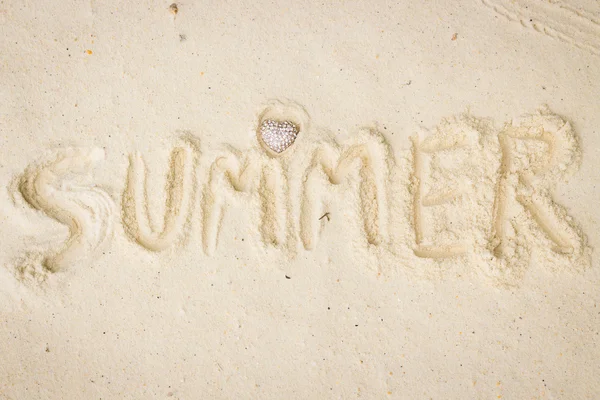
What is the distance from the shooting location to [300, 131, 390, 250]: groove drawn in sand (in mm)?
1772

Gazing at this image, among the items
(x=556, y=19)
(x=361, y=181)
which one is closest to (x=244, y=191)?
(x=361, y=181)

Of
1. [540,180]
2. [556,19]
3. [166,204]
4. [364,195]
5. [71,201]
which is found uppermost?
[556,19]

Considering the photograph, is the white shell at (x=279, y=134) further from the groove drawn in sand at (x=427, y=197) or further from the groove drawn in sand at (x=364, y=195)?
the groove drawn in sand at (x=427, y=197)

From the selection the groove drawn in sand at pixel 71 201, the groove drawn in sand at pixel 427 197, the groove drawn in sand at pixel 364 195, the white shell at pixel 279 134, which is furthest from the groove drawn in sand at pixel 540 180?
the groove drawn in sand at pixel 71 201

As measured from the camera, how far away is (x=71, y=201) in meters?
1.80

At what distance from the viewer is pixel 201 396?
1744mm

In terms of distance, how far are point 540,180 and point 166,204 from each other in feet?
5.03

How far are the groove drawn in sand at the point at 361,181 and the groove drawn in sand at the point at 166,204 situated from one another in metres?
0.48

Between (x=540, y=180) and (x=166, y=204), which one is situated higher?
(x=540, y=180)

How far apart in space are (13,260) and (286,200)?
1.15 m

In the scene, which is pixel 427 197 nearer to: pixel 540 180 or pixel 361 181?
pixel 361 181

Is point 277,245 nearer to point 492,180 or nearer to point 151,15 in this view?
point 492,180

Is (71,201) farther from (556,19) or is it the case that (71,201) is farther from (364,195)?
(556,19)

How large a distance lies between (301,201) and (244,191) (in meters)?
0.24
